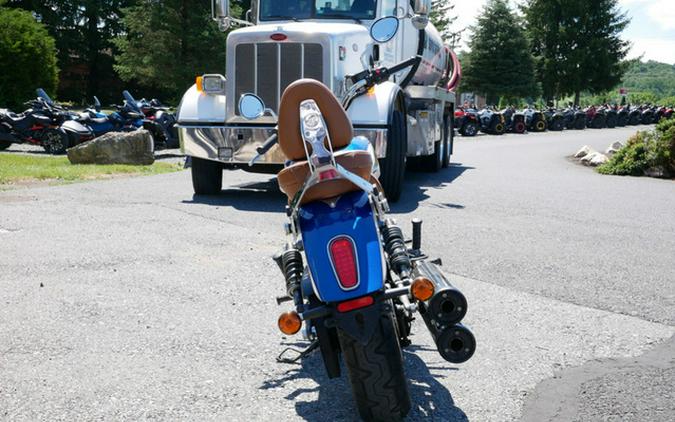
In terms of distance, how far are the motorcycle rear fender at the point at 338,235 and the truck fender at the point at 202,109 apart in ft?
23.5

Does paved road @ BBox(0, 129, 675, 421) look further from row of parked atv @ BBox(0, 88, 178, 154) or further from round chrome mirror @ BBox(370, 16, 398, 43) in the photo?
row of parked atv @ BBox(0, 88, 178, 154)

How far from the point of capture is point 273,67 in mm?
10242

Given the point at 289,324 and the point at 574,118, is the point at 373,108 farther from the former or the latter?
the point at 574,118

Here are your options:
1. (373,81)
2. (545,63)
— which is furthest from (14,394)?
(545,63)

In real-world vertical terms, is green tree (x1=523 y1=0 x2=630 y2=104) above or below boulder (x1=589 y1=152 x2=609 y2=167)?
above

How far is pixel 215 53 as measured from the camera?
34.8m

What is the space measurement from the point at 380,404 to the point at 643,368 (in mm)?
1660

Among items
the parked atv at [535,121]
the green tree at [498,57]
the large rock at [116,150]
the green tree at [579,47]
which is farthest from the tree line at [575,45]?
the large rock at [116,150]

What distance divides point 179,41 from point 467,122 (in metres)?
13.5

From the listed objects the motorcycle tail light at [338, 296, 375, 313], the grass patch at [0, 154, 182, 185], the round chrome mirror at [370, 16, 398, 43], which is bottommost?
the grass patch at [0, 154, 182, 185]

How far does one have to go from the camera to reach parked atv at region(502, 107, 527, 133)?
3750cm

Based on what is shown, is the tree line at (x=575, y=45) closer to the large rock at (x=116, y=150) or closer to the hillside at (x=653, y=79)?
the large rock at (x=116, y=150)

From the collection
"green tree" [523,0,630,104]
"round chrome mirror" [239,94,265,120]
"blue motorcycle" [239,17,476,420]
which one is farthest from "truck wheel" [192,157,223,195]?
"green tree" [523,0,630,104]

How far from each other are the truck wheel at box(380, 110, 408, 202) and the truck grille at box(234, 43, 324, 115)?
3.83ft
